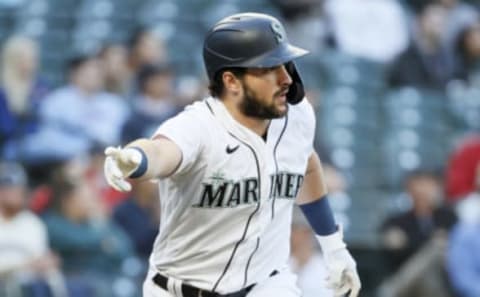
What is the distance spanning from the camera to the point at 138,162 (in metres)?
4.83

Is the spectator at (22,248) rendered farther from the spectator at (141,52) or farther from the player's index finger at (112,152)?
the player's index finger at (112,152)

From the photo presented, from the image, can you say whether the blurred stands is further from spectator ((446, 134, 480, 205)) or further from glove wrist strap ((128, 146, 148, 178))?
glove wrist strap ((128, 146, 148, 178))

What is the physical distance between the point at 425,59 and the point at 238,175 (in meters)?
6.86

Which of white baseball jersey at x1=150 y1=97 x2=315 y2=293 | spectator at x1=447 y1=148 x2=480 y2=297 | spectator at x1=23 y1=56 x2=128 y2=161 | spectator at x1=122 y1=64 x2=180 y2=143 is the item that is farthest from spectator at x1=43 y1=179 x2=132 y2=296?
white baseball jersey at x1=150 y1=97 x2=315 y2=293

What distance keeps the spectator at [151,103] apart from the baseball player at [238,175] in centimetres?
439

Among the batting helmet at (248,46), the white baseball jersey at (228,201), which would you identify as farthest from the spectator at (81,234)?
the batting helmet at (248,46)

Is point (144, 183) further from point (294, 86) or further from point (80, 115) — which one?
point (294, 86)

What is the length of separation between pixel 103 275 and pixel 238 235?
356cm

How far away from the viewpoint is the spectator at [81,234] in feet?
28.9

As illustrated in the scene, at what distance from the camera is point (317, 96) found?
11.1 metres

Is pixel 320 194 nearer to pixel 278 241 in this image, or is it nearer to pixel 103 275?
pixel 278 241

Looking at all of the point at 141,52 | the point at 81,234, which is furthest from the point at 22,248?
the point at 141,52

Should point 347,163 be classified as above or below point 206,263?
below

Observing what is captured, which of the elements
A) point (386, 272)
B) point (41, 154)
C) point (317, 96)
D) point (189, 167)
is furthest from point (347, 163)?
point (189, 167)
